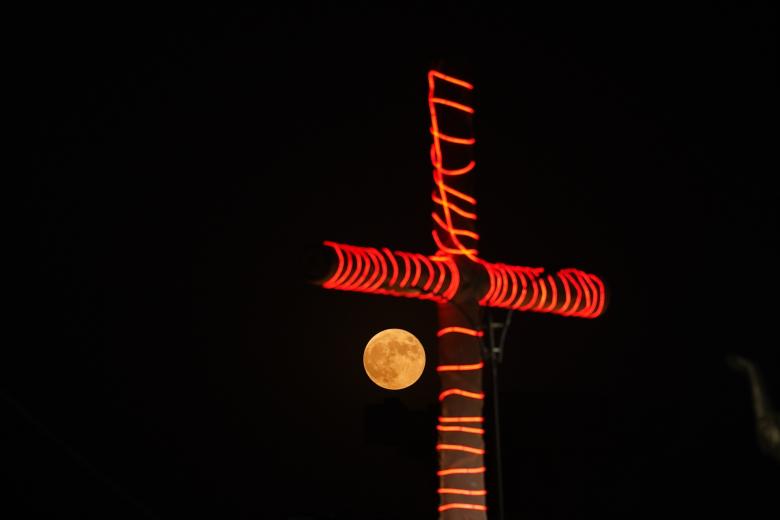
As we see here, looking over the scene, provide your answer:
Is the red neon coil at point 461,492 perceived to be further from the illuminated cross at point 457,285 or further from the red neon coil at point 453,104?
the red neon coil at point 453,104

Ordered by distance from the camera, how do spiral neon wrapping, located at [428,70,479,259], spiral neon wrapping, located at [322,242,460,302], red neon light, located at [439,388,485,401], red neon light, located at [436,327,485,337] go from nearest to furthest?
spiral neon wrapping, located at [322,242,460,302] → red neon light, located at [439,388,485,401] → red neon light, located at [436,327,485,337] → spiral neon wrapping, located at [428,70,479,259]

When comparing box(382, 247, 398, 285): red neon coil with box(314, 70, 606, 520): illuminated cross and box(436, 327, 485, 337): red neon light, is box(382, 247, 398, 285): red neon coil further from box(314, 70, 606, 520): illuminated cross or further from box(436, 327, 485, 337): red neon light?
box(436, 327, 485, 337): red neon light

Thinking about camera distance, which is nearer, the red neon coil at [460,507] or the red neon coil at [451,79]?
the red neon coil at [460,507]

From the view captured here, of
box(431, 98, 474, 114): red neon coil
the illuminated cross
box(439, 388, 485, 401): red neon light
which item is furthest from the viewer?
box(431, 98, 474, 114): red neon coil

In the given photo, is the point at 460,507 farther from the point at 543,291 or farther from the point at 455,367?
the point at 543,291

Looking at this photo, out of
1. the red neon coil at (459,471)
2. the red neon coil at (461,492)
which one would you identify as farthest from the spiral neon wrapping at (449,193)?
the red neon coil at (461,492)

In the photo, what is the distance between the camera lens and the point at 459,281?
238 inches

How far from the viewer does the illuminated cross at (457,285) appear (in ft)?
18.6

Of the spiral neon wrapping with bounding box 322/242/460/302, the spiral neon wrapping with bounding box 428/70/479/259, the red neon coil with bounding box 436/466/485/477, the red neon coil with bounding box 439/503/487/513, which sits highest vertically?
the spiral neon wrapping with bounding box 428/70/479/259

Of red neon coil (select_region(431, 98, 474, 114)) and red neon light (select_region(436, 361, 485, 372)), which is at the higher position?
red neon coil (select_region(431, 98, 474, 114))

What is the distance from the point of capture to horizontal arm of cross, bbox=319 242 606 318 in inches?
217

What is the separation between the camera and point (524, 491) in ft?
36.3

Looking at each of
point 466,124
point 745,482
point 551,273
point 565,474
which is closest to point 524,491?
point 565,474

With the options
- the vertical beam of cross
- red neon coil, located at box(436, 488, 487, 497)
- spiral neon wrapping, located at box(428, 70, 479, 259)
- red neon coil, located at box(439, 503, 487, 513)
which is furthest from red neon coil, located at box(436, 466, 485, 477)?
spiral neon wrapping, located at box(428, 70, 479, 259)
